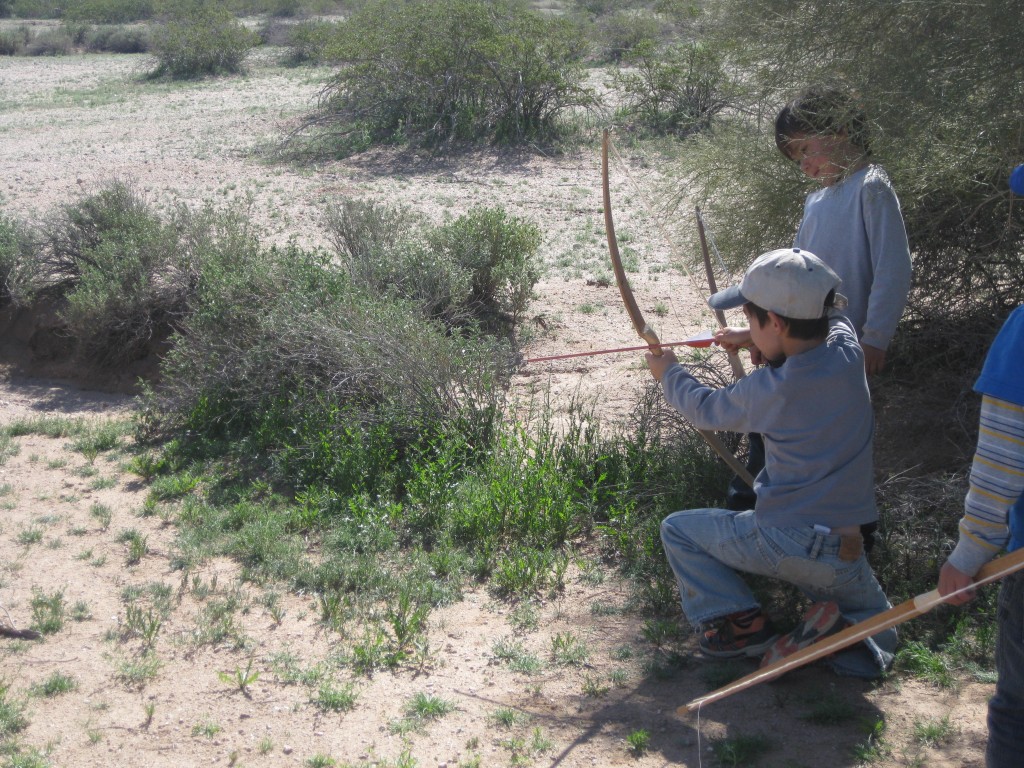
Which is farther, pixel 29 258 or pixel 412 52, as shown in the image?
pixel 412 52

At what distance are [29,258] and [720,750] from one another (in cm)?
781

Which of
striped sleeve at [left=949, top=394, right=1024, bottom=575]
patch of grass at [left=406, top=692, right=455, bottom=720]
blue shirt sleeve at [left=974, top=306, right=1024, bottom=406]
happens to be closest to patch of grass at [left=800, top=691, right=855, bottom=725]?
striped sleeve at [left=949, top=394, right=1024, bottom=575]

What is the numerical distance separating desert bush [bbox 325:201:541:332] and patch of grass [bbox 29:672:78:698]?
3689 millimetres

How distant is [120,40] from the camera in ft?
109

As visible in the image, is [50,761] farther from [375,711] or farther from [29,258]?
[29,258]

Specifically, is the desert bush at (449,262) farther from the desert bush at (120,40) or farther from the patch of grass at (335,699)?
the desert bush at (120,40)

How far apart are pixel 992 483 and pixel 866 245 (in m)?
1.64

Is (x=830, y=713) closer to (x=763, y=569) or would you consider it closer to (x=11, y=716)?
(x=763, y=569)

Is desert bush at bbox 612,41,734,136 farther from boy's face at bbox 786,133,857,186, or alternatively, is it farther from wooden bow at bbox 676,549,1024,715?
wooden bow at bbox 676,549,1024,715

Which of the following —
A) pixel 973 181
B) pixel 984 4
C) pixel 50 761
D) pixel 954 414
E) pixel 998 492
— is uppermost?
pixel 984 4

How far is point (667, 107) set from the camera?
14531mm

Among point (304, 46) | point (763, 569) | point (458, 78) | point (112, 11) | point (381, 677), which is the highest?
point (112, 11)

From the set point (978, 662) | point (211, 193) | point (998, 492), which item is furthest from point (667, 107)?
point (998, 492)

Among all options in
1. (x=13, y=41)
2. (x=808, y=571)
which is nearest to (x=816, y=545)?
(x=808, y=571)
